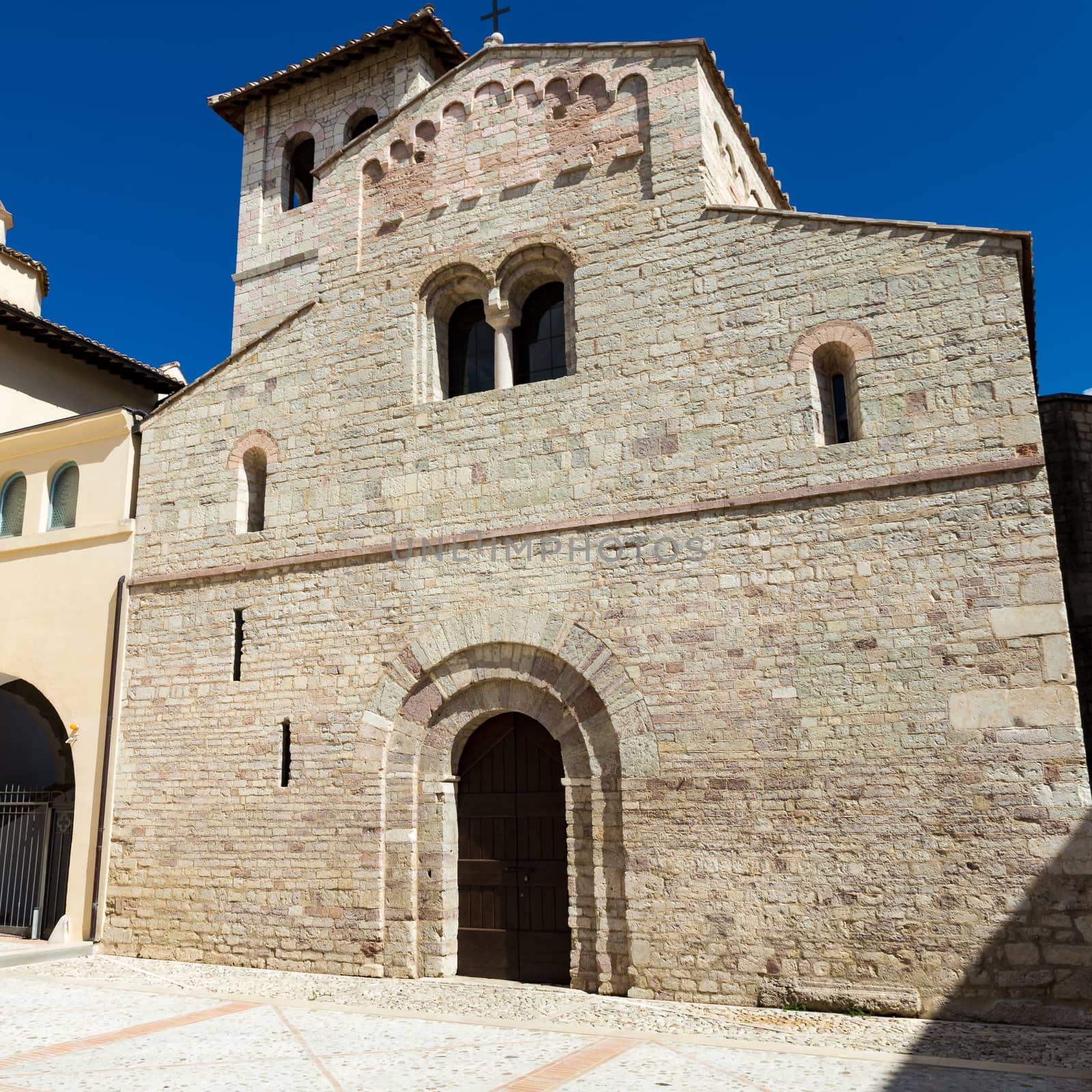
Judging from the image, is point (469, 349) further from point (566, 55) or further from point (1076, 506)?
point (1076, 506)

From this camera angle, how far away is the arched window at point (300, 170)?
17.1 metres

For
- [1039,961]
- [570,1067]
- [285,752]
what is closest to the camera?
[570,1067]

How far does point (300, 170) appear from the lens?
17.5 meters

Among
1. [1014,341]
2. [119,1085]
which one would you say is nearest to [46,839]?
[119,1085]

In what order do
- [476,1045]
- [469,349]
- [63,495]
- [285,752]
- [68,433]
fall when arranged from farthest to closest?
[63,495] < [68,433] < [469,349] < [285,752] < [476,1045]

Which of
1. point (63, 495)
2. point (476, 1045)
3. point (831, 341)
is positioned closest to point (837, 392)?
point (831, 341)

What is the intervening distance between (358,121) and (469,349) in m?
7.33

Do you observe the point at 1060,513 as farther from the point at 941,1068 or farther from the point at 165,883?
the point at 165,883

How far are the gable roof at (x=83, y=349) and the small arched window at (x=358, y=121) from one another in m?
5.10

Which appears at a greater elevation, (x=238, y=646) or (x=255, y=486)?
(x=255, y=486)

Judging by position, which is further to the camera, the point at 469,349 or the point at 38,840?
the point at 38,840

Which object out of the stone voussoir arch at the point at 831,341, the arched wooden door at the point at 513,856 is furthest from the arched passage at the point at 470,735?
the stone voussoir arch at the point at 831,341

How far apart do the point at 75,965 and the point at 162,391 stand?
10596 millimetres

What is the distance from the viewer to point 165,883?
10977mm
